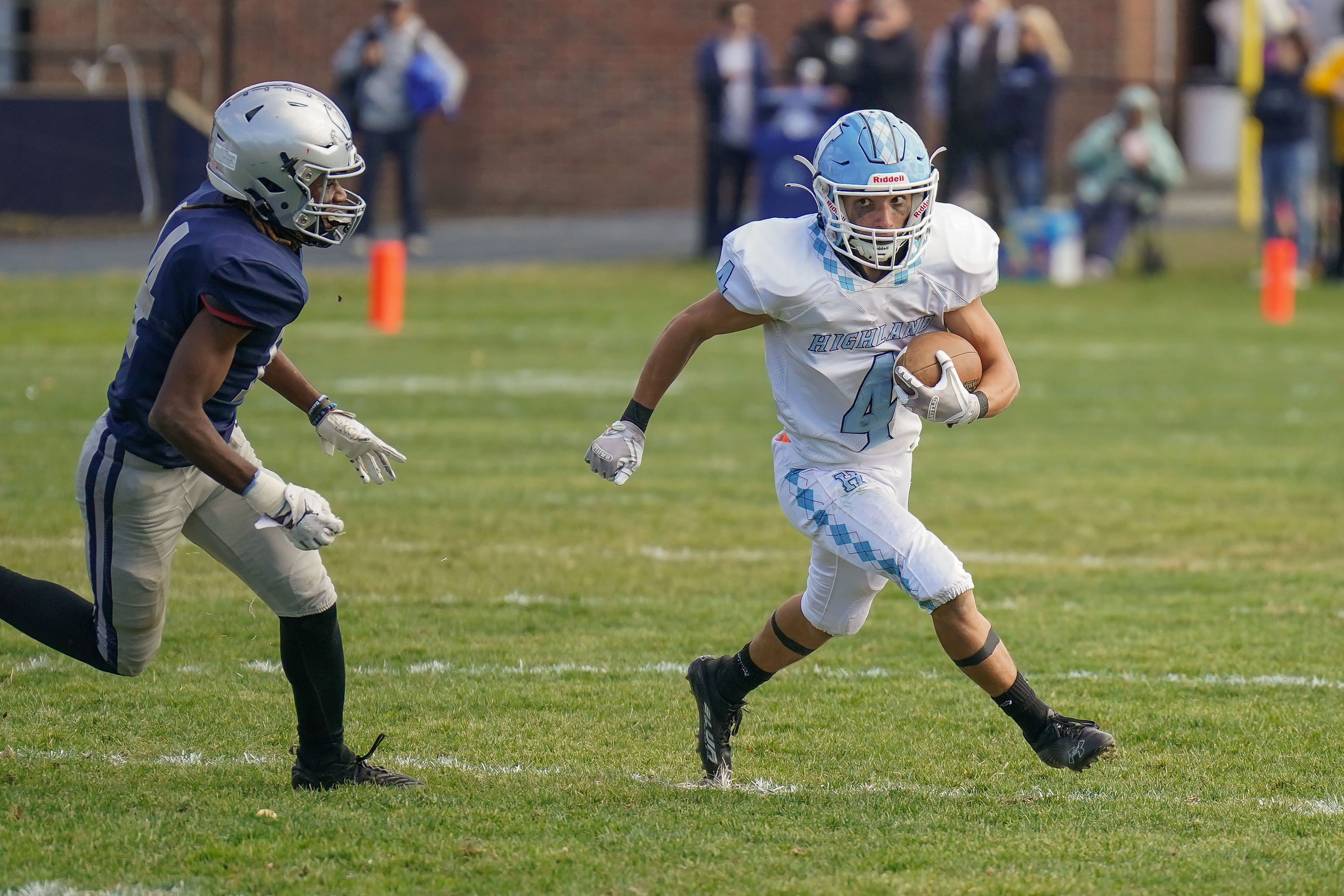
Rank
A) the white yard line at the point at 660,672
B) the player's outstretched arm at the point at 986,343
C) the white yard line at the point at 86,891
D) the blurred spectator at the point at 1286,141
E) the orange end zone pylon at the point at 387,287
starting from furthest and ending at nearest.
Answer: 1. the blurred spectator at the point at 1286,141
2. the orange end zone pylon at the point at 387,287
3. the white yard line at the point at 660,672
4. the player's outstretched arm at the point at 986,343
5. the white yard line at the point at 86,891

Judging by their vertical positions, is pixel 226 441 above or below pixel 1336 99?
above

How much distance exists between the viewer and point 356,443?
4.68m

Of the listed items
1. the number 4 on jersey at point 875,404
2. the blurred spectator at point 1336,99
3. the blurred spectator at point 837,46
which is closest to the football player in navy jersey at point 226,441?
the number 4 on jersey at point 875,404

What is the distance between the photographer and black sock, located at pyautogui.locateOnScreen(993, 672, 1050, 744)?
14.7 feet

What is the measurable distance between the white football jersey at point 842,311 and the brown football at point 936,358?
0.25 feet

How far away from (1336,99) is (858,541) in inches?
542

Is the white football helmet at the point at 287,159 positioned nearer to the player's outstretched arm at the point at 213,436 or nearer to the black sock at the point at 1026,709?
the player's outstretched arm at the point at 213,436

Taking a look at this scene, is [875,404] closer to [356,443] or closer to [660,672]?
[356,443]

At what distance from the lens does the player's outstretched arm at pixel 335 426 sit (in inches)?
184

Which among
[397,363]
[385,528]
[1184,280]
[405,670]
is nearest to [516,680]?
[405,670]

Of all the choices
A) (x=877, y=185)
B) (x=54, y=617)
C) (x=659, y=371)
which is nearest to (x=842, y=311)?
(x=877, y=185)

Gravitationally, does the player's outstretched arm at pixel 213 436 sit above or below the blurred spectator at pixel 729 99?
above

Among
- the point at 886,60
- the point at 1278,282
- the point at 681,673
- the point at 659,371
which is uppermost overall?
the point at 659,371

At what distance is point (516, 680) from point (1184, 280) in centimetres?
1285
